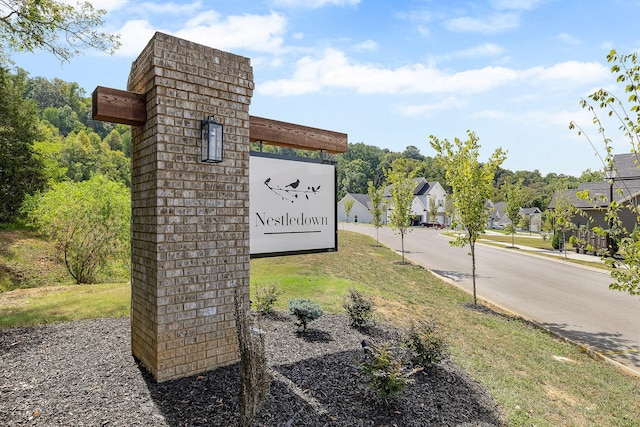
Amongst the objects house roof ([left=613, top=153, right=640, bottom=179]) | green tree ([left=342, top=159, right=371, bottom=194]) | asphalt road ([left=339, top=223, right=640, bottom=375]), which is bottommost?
asphalt road ([left=339, top=223, right=640, bottom=375])

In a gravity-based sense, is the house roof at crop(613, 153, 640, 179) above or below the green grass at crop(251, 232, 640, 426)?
above

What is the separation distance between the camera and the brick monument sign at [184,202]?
3564 millimetres

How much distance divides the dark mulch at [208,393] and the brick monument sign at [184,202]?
0.34 meters

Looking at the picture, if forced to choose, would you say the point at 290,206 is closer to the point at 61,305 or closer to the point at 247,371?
the point at 247,371

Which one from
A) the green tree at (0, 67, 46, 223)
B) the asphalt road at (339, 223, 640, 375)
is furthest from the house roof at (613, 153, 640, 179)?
the green tree at (0, 67, 46, 223)

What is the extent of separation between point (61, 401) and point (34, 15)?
33.1ft

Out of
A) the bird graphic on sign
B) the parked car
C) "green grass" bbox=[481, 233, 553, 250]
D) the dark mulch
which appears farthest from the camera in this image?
the parked car

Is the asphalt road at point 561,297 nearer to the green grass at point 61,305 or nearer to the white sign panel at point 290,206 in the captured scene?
the white sign panel at point 290,206

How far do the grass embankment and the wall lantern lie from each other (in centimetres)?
308

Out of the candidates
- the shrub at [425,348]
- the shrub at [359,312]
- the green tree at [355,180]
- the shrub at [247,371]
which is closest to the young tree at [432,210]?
the green tree at [355,180]

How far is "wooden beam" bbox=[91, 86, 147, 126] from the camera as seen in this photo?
3.59m

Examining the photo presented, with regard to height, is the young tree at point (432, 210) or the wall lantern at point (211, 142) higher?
the wall lantern at point (211, 142)

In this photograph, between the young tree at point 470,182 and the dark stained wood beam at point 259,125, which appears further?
the young tree at point 470,182

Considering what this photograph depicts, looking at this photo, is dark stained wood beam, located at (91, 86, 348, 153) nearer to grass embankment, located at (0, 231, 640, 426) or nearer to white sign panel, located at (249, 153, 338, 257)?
white sign panel, located at (249, 153, 338, 257)
